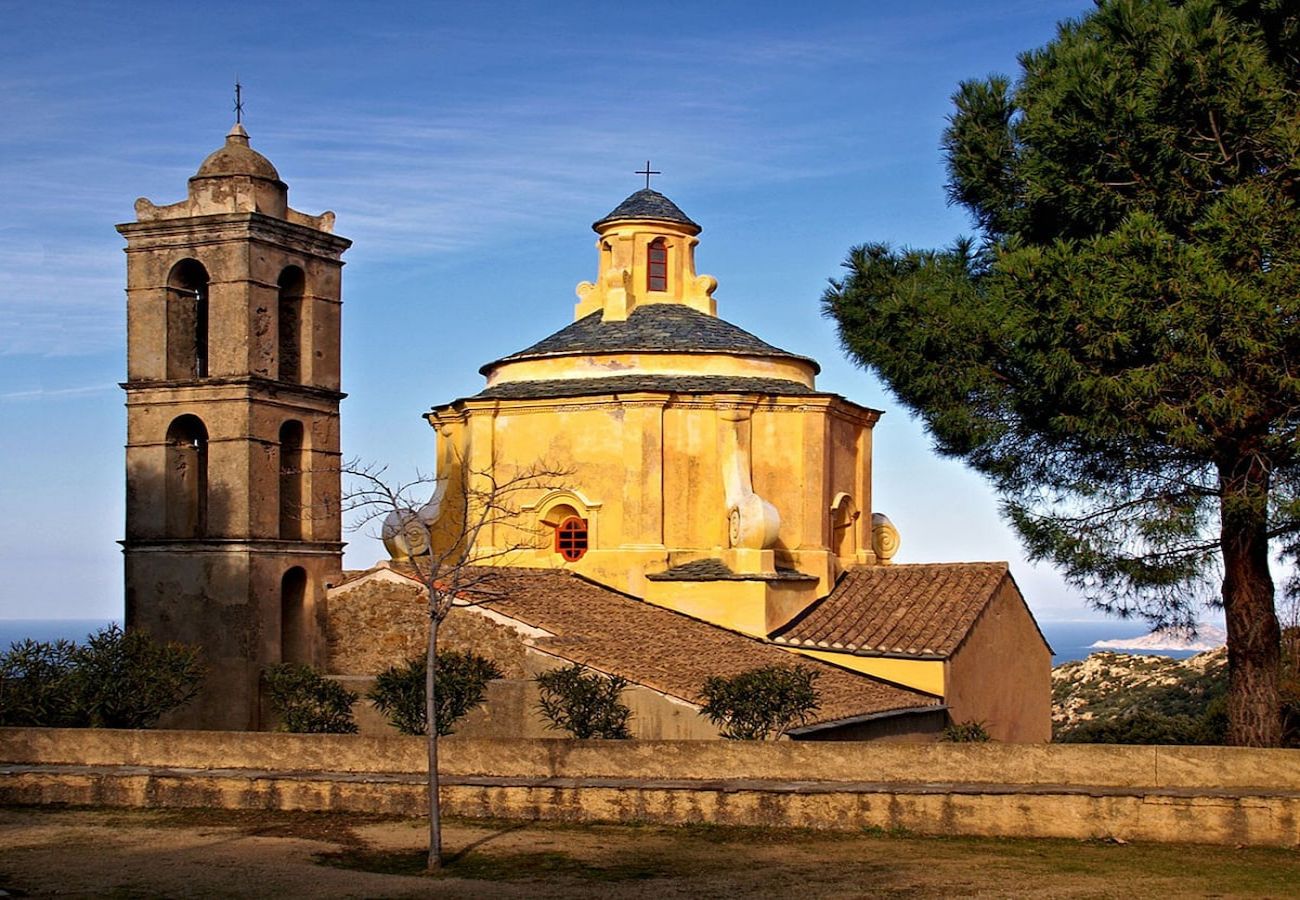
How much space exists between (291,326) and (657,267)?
35.6ft

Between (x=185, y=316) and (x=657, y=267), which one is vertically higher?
(x=657, y=267)

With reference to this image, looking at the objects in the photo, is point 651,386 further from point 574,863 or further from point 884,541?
point 574,863

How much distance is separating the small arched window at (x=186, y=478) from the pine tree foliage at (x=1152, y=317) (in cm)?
1036

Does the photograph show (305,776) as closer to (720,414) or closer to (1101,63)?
(1101,63)

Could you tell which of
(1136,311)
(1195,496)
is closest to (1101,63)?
(1136,311)

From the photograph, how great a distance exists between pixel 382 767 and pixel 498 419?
13566mm

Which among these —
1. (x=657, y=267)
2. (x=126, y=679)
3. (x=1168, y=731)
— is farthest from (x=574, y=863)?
(x=657, y=267)

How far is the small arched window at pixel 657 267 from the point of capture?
3238cm

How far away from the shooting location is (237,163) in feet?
73.8

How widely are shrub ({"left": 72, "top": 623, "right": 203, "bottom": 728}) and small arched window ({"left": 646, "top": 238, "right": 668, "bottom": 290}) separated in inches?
591

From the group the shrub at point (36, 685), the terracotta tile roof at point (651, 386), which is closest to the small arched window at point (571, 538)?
the terracotta tile roof at point (651, 386)

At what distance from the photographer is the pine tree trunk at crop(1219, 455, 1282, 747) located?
17.5 metres

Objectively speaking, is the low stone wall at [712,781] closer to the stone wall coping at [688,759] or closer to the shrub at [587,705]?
the stone wall coping at [688,759]

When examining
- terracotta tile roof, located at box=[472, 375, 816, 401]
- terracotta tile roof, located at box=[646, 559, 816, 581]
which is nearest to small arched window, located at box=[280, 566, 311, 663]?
terracotta tile roof, located at box=[646, 559, 816, 581]
